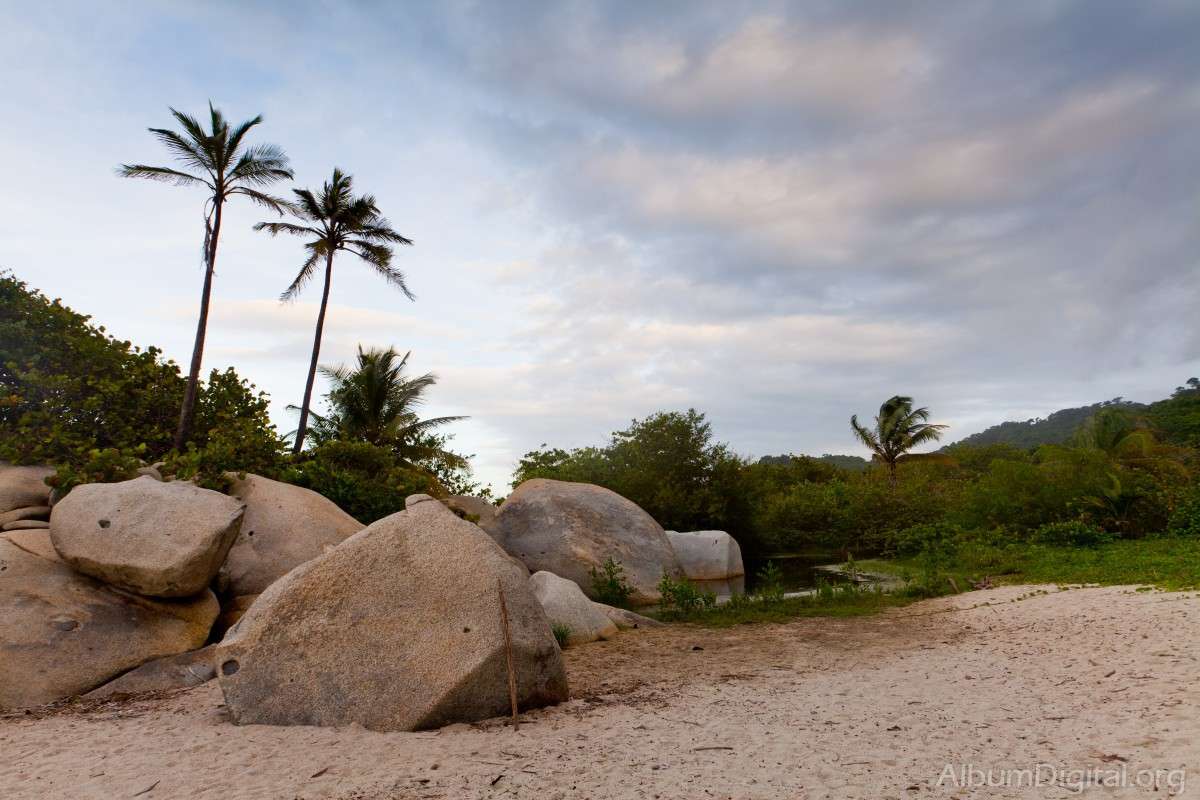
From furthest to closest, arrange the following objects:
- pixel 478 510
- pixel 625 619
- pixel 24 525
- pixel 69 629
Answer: pixel 478 510 → pixel 625 619 → pixel 24 525 → pixel 69 629

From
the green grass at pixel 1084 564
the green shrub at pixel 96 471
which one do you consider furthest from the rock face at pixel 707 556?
the green shrub at pixel 96 471

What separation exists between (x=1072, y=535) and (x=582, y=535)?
13668 mm

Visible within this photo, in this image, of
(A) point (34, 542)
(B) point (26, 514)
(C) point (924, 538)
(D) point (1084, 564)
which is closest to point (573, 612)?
(A) point (34, 542)

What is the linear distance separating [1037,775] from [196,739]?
279 inches

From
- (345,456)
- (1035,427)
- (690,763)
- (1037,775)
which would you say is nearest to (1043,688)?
(1037,775)

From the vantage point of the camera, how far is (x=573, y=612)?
13.2 m

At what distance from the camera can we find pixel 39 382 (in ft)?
51.2

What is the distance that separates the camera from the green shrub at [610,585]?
61.5 feet

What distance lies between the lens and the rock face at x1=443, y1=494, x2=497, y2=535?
21891 millimetres

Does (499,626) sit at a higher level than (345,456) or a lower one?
lower

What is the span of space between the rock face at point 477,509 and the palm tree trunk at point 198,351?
7056 mm

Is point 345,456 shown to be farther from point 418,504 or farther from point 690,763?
point 690,763

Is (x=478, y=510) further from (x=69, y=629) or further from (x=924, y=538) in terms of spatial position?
(x=924, y=538)

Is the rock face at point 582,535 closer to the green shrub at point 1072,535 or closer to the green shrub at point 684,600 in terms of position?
the green shrub at point 684,600
